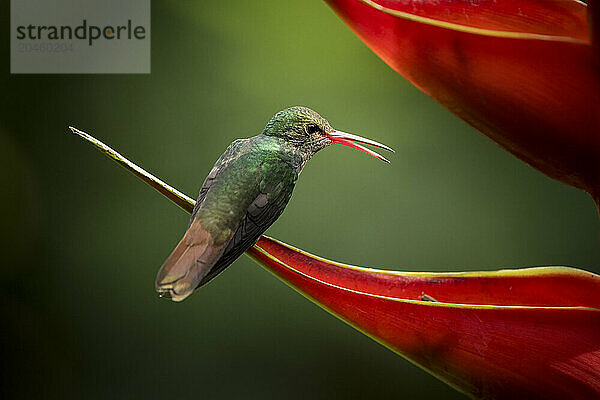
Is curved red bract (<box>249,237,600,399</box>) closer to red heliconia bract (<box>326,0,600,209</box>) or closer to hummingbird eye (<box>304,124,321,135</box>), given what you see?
red heliconia bract (<box>326,0,600,209</box>)

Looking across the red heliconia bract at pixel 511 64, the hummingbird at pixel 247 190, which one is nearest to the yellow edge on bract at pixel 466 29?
the red heliconia bract at pixel 511 64

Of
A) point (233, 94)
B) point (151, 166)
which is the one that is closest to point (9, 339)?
point (151, 166)

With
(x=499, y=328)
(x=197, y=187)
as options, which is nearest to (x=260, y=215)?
(x=499, y=328)

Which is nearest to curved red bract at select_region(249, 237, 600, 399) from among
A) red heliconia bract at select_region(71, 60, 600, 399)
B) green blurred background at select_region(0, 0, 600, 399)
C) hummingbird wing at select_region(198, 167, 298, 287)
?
red heliconia bract at select_region(71, 60, 600, 399)

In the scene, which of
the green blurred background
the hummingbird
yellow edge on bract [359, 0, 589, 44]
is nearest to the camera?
yellow edge on bract [359, 0, 589, 44]

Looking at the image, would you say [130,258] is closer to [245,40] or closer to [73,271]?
[73,271]
